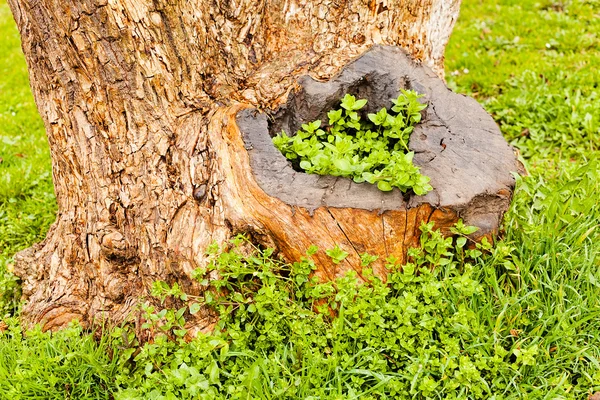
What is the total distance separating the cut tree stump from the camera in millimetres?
2807

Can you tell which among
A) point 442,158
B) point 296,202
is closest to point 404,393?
point 296,202

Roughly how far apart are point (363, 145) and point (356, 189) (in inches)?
18.2

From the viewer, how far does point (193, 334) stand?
291 cm

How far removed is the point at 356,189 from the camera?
285 centimetres

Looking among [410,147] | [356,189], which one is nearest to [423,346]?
[356,189]

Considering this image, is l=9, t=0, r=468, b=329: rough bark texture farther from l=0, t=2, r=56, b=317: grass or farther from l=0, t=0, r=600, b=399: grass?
l=0, t=2, r=56, b=317: grass

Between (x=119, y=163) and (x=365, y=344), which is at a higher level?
(x=119, y=163)

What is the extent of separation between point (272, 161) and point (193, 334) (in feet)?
3.52

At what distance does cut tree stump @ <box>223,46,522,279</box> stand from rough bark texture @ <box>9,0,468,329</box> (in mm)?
25

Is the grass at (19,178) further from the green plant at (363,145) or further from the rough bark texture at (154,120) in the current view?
the green plant at (363,145)

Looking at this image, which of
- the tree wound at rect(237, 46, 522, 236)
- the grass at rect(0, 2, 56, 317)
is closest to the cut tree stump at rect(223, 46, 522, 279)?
the tree wound at rect(237, 46, 522, 236)

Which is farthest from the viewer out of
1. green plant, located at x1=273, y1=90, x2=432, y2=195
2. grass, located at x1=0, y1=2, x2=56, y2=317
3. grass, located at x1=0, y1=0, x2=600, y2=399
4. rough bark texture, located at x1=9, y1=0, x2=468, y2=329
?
grass, located at x1=0, y1=2, x2=56, y2=317

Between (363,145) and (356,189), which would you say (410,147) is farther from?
(356,189)

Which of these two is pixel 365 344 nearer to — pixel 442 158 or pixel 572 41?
pixel 442 158
